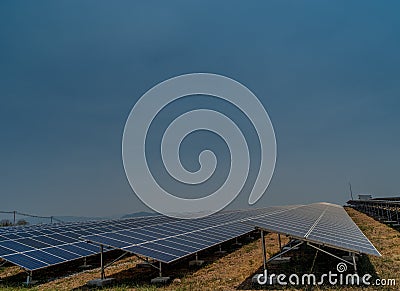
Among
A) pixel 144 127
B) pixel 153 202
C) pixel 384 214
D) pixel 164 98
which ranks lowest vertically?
pixel 384 214

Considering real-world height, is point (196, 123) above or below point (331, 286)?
above

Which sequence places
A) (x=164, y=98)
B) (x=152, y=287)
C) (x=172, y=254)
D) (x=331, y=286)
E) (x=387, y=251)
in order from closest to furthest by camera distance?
1. (x=331, y=286)
2. (x=152, y=287)
3. (x=172, y=254)
4. (x=387, y=251)
5. (x=164, y=98)

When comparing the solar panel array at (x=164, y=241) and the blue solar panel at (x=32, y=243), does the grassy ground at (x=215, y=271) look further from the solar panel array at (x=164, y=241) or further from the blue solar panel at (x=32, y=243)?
the blue solar panel at (x=32, y=243)

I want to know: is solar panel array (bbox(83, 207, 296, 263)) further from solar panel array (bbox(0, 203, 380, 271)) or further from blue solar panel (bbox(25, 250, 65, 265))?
blue solar panel (bbox(25, 250, 65, 265))

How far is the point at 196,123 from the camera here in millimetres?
20188

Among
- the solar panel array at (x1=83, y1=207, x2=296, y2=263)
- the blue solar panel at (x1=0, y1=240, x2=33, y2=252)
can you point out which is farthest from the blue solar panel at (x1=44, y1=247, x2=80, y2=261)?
the solar panel array at (x1=83, y1=207, x2=296, y2=263)

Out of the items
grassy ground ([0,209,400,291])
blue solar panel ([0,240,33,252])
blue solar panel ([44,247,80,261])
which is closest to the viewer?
grassy ground ([0,209,400,291])

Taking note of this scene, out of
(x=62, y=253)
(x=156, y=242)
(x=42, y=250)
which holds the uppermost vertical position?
(x=156, y=242)

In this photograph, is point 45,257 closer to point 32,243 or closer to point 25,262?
point 25,262

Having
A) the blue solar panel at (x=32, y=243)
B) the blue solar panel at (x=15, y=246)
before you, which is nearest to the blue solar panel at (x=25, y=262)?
the blue solar panel at (x=15, y=246)

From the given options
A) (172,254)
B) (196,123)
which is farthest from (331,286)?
(196,123)

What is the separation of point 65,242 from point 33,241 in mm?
1254

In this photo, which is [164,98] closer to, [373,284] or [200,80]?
[200,80]

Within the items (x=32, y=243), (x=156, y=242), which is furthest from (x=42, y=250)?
(x=156, y=242)
